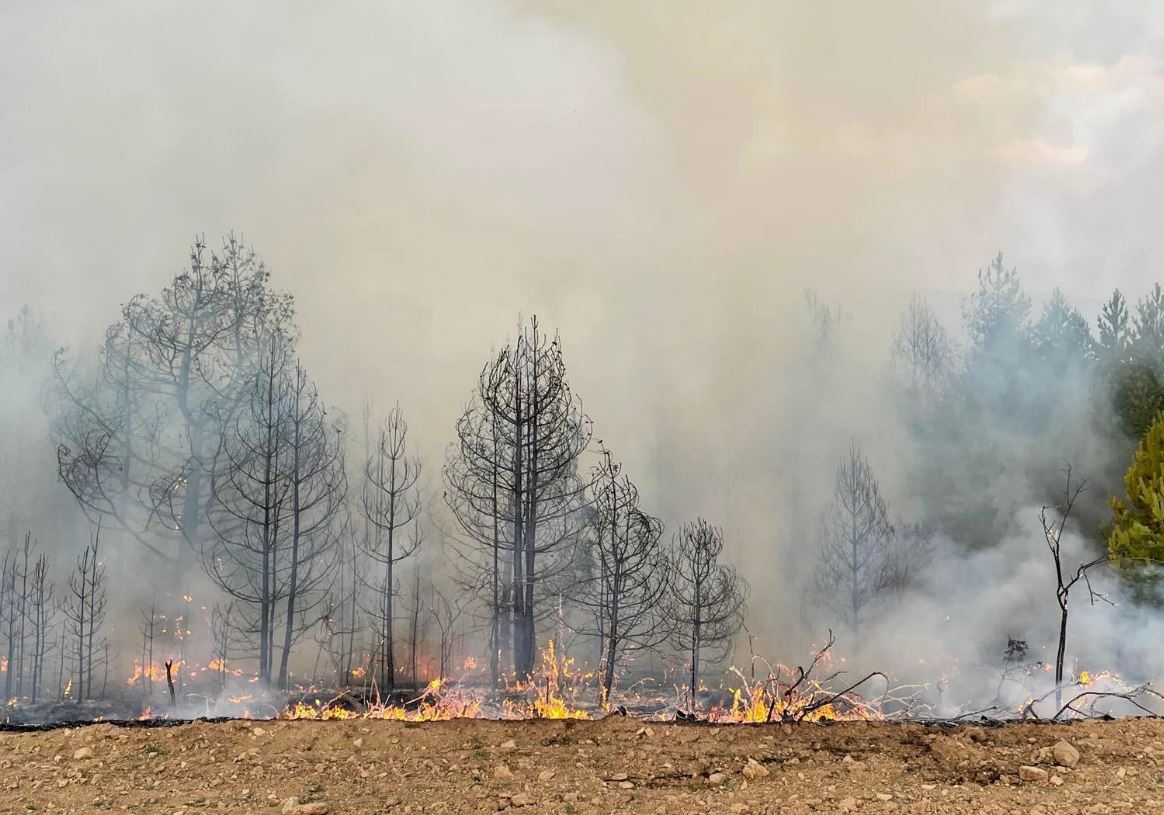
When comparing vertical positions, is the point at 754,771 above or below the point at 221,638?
above

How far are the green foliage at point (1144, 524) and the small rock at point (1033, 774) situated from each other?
33.9ft

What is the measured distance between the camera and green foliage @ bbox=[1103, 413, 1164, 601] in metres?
14.5

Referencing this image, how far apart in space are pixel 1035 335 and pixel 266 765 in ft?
109

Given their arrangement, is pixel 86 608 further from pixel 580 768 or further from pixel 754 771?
pixel 754 771

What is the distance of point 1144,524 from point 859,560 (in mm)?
9060

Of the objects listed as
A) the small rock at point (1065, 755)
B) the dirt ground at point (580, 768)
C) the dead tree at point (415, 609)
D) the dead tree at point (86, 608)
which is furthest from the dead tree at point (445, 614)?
the small rock at point (1065, 755)

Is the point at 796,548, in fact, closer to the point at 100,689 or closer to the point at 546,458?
the point at 546,458

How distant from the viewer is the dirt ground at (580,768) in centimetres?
535

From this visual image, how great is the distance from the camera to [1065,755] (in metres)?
6.02

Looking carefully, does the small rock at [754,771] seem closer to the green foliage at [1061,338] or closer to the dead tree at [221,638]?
the dead tree at [221,638]

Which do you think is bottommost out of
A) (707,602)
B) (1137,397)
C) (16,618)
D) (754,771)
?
(16,618)

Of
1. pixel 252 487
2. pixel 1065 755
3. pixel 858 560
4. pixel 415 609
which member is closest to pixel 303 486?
pixel 252 487

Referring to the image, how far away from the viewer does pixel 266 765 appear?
632 cm

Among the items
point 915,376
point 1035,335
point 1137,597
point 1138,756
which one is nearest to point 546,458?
point 1138,756
